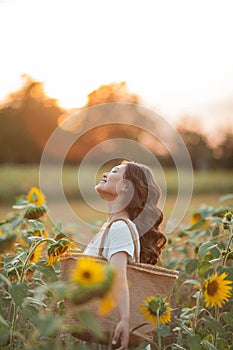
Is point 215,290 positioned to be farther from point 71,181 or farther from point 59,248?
point 71,181

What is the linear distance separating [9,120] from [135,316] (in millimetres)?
17952

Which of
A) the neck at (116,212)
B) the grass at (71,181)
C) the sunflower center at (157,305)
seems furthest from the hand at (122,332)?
the grass at (71,181)

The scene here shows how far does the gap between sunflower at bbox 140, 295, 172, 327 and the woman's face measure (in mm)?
386

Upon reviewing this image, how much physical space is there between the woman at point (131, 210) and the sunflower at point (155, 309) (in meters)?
0.14

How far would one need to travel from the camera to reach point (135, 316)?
1.76m

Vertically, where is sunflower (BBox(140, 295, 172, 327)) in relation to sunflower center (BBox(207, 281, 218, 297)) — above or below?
below

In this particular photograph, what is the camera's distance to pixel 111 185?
6.58 ft

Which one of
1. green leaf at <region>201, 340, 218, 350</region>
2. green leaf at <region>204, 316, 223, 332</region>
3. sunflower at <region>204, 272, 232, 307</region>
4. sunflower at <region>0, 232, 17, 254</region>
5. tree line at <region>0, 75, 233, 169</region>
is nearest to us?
sunflower at <region>204, 272, 232, 307</region>

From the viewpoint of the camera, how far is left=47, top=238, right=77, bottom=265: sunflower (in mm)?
1801

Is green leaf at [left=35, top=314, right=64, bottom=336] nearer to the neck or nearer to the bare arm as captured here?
the bare arm

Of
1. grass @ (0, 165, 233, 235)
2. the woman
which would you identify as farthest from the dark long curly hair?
grass @ (0, 165, 233, 235)

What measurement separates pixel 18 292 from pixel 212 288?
0.53 m

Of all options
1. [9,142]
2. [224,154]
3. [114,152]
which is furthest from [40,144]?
[114,152]

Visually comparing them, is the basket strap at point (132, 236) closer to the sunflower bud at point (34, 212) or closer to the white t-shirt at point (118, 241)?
the white t-shirt at point (118, 241)
